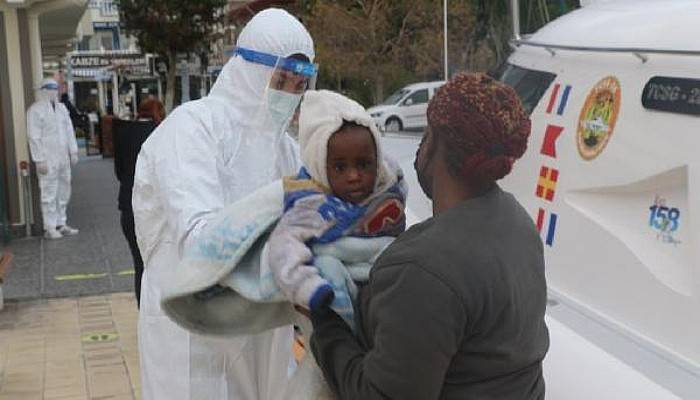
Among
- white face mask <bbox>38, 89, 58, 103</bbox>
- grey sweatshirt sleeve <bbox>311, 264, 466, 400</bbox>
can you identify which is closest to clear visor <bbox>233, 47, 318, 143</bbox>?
grey sweatshirt sleeve <bbox>311, 264, 466, 400</bbox>

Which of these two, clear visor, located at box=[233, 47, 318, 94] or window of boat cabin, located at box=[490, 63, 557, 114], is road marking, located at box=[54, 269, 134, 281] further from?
window of boat cabin, located at box=[490, 63, 557, 114]

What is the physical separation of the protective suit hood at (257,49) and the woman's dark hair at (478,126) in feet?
3.81

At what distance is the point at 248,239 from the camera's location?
183cm

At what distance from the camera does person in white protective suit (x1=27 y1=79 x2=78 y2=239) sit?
9.73 m

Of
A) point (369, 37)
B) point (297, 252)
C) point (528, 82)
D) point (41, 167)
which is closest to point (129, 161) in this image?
point (528, 82)

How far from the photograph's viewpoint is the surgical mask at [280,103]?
8.74ft

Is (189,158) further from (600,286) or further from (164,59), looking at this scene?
(164,59)

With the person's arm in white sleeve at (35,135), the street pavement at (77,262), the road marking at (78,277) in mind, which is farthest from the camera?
the person's arm in white sleeve at (35,135)

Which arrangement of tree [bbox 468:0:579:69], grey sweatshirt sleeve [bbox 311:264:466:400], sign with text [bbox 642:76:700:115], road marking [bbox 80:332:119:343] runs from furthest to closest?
road marking [bbox 80:332:119:343] → tree [bbox 468:0:579:69] → sign with text [bbox 642:76:700:115] → grey sweatshirt sleeve [bbox 311:264:466:400]

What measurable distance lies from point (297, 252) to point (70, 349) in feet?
15.8

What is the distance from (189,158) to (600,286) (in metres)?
1.17

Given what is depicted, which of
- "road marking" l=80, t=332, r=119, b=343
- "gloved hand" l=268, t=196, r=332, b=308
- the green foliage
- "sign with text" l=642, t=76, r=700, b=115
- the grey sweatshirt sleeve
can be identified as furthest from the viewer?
the green foliage

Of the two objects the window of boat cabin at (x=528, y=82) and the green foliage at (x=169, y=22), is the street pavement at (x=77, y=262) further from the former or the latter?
the green foliage at (x=169, y=22)

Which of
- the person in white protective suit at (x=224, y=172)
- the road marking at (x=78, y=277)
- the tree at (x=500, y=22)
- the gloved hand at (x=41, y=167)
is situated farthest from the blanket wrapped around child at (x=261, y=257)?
the gloved hand at (x=41, y=167)
